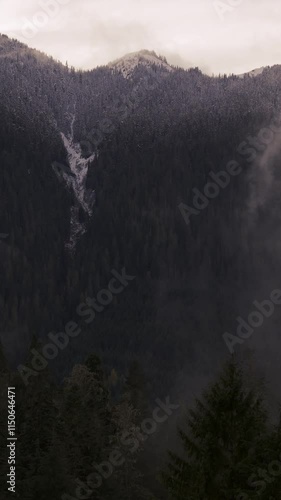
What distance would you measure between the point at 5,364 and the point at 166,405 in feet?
264

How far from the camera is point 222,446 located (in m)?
40.2

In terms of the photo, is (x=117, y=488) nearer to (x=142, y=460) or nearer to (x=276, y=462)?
(x=142, y=460)

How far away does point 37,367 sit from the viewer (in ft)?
318
